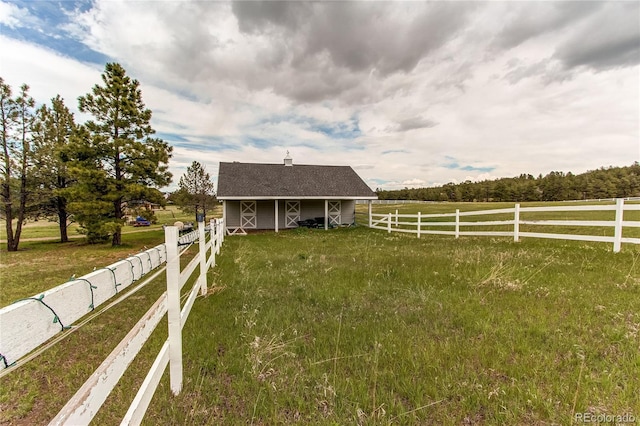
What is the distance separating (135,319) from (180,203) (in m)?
31.4

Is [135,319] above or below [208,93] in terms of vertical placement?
below

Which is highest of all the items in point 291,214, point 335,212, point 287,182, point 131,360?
point 287,182

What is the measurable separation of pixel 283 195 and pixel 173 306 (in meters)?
18.5

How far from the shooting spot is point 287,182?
22828 mm

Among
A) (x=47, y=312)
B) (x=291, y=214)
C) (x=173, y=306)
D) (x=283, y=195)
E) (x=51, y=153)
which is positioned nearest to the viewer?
(x=47, y=312)

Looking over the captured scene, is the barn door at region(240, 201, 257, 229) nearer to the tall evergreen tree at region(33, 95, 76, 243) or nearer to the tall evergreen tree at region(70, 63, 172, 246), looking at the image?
the tall evergreen tree at region(70, 63, 172, 246)

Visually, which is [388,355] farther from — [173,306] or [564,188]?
[564,188]

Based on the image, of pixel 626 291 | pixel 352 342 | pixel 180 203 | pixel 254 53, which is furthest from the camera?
pixel 180 203

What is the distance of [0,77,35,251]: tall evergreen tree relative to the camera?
679 inches

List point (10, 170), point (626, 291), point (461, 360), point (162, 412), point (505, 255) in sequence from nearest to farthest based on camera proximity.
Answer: point (162, 412) → point (461, 360) → point (626, 291) → point (505, 255) → point (10, 170)

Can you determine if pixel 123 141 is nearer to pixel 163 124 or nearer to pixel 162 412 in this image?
pixel 163 124

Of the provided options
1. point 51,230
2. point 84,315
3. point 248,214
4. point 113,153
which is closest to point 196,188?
point 248,214

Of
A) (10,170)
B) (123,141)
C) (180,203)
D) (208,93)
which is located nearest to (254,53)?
(208,93)

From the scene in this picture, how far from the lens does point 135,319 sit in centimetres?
475
